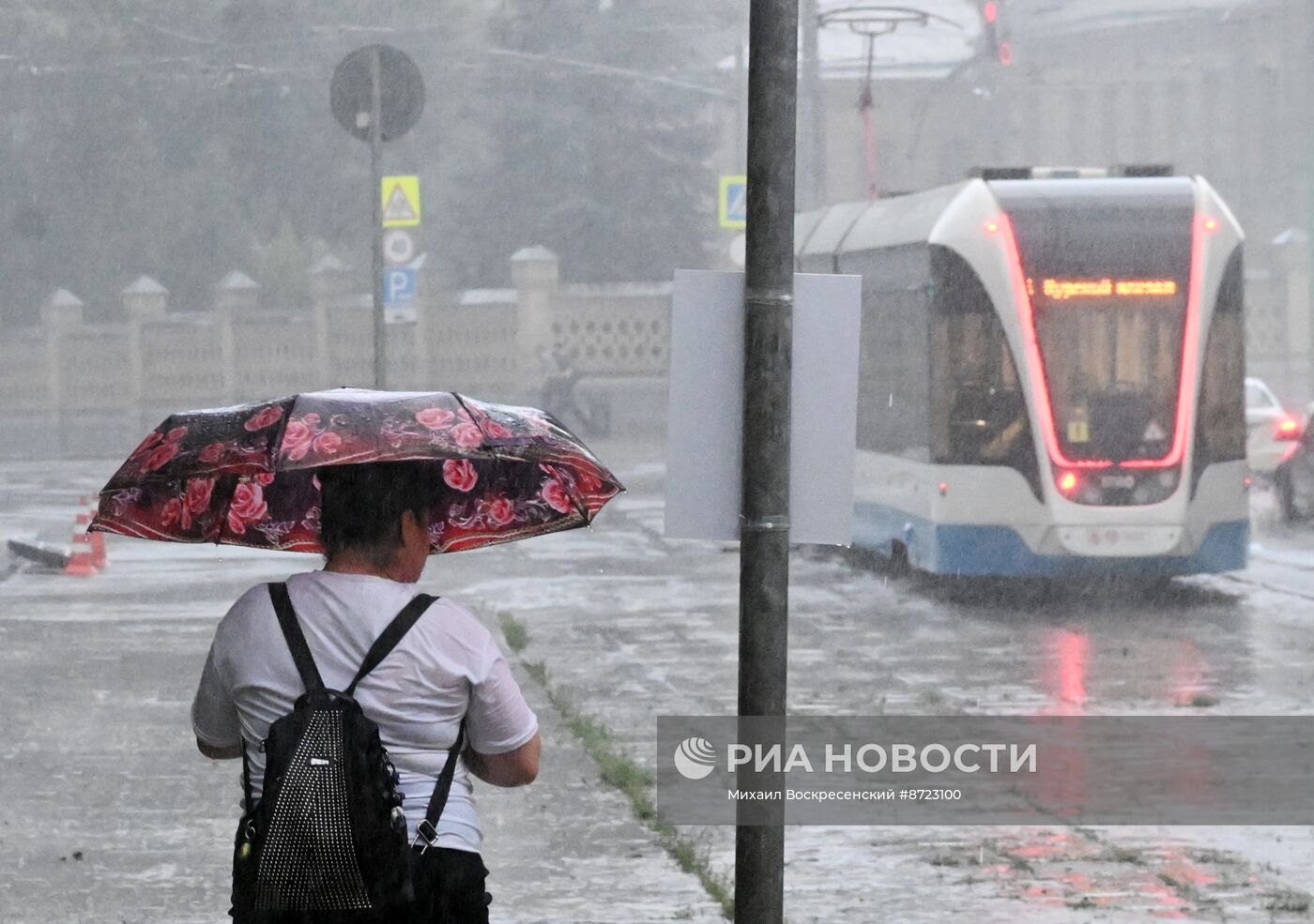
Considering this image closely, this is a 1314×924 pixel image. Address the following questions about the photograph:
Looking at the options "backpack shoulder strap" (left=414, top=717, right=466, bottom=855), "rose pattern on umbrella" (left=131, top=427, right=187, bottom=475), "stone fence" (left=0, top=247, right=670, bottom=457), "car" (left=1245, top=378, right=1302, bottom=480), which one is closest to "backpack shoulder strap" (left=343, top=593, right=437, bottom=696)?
"backpack shoulder strap" (left=414, top=717, right=466, bottom=855)

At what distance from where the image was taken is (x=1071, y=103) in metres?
73.7

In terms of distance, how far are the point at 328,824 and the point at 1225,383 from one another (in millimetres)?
12718

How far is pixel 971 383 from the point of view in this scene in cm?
1511

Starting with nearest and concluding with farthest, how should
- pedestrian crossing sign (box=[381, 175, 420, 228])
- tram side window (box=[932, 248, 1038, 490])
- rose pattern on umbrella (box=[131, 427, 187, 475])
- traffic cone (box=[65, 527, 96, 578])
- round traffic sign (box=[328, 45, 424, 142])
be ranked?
rose pattern on umbrella (box=[131, 427, 187, 475])
tram side window (box=[932, 248, 1038, 490])
round traffic sign (box=[328, 45, 424, 142])
traffic cone (box=[65, 527, 96, 578])
pedestrian crossing sign (box=[381, 175, 420, 228])

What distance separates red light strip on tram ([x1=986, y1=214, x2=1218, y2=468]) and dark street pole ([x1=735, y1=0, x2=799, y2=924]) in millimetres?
10411

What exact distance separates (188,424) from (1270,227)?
2624 inches

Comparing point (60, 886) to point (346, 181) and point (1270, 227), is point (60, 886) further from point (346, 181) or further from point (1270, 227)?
point (1270, 227)

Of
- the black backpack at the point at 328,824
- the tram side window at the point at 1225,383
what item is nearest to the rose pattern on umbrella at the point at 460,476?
the black backpack at the point at 328,824

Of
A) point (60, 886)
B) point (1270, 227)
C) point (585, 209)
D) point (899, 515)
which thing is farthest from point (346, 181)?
point (60, 886)

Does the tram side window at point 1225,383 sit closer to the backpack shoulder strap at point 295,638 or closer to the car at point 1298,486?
the car at point 1298,486

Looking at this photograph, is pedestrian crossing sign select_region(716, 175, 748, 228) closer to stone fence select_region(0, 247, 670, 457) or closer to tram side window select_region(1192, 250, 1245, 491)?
stone fence select_region(0, 247, 670, 457)

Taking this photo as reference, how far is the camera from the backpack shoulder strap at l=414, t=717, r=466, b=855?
3.55m

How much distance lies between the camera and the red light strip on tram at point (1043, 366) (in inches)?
583

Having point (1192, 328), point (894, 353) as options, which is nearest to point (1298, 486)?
point (894, 353)
